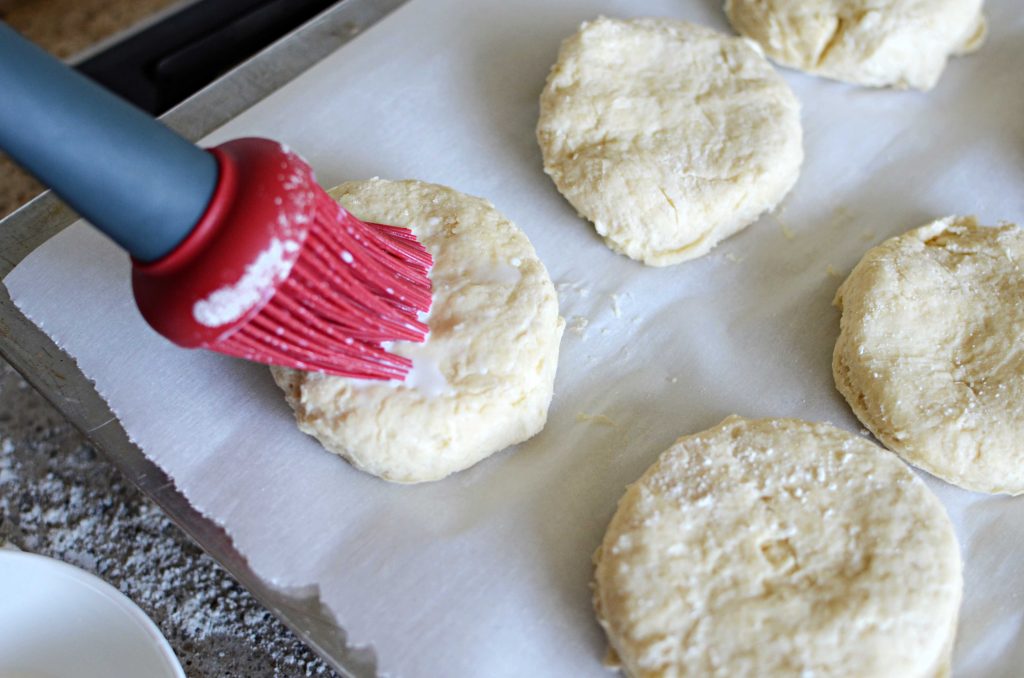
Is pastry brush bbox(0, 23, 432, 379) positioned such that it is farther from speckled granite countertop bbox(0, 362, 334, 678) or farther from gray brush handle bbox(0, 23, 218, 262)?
speckled granite countertop bbox(0, 362, 334, 678)

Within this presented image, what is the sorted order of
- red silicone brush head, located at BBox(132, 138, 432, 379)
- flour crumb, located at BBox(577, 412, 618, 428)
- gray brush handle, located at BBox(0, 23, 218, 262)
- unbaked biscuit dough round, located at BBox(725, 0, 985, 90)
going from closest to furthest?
gray brush handle, located at BBox(0, 23, 218, 262), red silicone brush head, located at BBox(132, 138, 432, 379), flour crumb, located at BBox(577, 412, 618, 428), unbaked biscuit dough round, located at BBox(725, 0, 985, 90)

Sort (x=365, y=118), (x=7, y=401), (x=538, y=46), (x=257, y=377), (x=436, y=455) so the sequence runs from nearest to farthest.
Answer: (x=436, y=455)
(x=257, y=377)
(x=7, y=401)
(x=365, y=118)
(x=538, y=46)

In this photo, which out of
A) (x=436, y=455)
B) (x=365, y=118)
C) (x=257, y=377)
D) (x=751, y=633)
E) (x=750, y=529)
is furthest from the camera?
(x=365, y=118)

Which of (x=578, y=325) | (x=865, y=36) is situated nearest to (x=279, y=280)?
(x=578, y=325)

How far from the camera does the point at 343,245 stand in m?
1.38

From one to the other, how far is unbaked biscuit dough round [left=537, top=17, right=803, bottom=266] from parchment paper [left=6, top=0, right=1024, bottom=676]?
8cm

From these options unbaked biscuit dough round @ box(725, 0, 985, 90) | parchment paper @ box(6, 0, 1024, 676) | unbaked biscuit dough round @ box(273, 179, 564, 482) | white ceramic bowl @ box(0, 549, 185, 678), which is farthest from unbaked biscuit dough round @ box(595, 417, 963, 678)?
unbaked biscuit dough round @ box(725, 0, 985, 90)

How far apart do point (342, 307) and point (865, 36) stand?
1.47m

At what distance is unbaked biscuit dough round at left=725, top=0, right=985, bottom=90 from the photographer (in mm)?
2113

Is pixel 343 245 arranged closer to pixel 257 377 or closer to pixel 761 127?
pixel 257 377

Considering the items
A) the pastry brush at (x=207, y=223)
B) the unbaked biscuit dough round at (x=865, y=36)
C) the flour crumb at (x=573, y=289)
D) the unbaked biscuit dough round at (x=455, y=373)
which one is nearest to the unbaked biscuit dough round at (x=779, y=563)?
the unbaked biscuit dough round at (x=455, y=373)

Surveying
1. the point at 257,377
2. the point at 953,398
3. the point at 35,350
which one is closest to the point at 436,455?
the point at 257,377

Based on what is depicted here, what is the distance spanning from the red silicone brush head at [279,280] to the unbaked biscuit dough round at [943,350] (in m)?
0.87

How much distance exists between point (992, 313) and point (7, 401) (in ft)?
6.66
